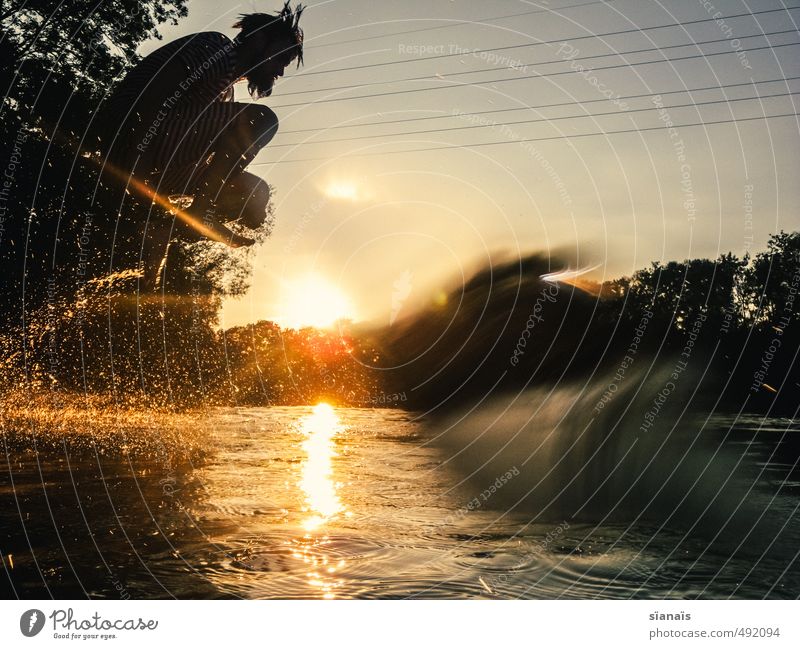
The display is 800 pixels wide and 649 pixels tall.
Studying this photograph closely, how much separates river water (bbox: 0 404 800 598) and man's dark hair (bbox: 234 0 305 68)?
247 inches

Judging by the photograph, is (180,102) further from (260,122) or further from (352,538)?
(352,538)

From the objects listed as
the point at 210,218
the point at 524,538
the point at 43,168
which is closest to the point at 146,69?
the point at 210,218

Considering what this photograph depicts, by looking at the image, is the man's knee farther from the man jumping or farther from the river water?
the river water

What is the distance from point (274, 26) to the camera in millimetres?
8508

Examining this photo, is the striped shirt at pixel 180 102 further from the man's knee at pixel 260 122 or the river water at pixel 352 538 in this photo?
the river water at pixel 352 538

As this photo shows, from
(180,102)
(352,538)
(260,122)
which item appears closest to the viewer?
(180,102)

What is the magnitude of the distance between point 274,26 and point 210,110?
1363mm

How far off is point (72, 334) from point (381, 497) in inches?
692

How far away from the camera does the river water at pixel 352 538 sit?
286 inches

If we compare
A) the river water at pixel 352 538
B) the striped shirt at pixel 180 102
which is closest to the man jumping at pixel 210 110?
the striped shirt at pixel 180 102

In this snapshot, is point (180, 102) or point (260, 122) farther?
point (260, 122)

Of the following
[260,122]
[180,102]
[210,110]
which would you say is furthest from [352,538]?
[180,102]

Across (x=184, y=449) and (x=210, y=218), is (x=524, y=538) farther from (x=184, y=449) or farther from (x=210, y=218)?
(x=184, y=449)

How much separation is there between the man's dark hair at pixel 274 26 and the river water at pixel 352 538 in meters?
6.27
